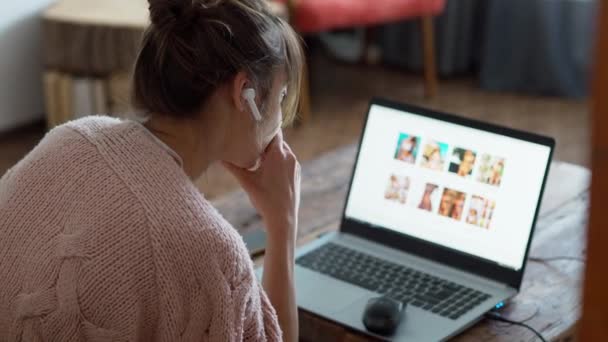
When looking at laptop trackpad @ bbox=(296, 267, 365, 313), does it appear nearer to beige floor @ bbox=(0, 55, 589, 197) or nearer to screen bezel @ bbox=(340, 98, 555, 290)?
screen bezel @ bbox=(340, 98, 555, 290)

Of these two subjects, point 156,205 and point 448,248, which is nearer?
point 156,205

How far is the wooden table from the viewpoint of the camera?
4.64 ft

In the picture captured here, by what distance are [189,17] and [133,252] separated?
1.00ft

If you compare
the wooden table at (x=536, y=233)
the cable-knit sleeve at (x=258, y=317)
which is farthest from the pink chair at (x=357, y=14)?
the cable-knit sleeve at (x=258, y=317)

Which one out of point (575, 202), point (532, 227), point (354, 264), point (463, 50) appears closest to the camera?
point (532, 227)

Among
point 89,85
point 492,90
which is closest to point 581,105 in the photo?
point 492,90

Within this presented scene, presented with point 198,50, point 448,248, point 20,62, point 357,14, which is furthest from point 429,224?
point 20,62

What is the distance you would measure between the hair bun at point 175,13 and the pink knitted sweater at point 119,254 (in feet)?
0.47

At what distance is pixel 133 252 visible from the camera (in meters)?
1.14

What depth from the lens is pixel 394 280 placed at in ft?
5.07

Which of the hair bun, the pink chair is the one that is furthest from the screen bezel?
the pink chair

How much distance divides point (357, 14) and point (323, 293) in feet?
7.97

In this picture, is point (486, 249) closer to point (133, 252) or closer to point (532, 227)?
point (532, 227)

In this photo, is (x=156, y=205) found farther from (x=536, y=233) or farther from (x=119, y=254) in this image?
(x=536, y=233)
